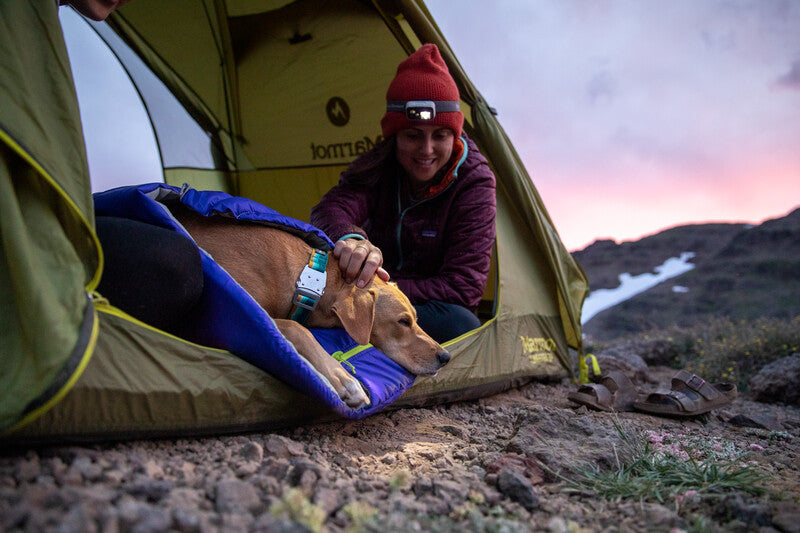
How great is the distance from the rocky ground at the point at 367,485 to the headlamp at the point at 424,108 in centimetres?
172

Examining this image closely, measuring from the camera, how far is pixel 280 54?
4730mm

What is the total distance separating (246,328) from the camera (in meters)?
1.92

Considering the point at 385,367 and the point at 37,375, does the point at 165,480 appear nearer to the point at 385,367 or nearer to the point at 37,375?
the point at 37,375

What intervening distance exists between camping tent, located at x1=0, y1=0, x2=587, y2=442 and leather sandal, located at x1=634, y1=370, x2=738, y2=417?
0.81 m

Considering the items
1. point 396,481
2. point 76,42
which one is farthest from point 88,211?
point 76,42

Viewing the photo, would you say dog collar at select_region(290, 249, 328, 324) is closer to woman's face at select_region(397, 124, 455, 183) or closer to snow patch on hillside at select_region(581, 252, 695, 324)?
woman's face at select_region(397, 124, 455, 183)

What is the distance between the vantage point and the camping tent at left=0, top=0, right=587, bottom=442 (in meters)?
1.41

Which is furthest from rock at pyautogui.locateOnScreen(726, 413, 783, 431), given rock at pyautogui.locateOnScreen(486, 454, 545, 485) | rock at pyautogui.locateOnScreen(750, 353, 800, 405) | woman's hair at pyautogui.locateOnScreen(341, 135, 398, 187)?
woman's hair at pyautogui.locateOnScreen(341, 135, 398, 187)

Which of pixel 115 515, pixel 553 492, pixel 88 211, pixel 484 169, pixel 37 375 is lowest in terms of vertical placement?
pixel 553 492

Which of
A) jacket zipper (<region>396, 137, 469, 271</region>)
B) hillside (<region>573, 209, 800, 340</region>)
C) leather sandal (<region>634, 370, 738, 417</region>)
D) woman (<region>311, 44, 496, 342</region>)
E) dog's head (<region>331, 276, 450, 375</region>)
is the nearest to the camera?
dog's head (<region>331, 276, 450, 375</region>)

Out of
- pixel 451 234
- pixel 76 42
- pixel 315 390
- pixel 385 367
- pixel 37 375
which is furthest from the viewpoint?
pixel 76 42

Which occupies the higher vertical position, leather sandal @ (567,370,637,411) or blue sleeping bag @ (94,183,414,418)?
blue sleeping bag @ (94,183,414,418)

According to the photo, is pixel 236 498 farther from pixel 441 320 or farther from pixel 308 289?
pixel 441 320

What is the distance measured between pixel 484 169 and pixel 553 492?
2193 millimetres
